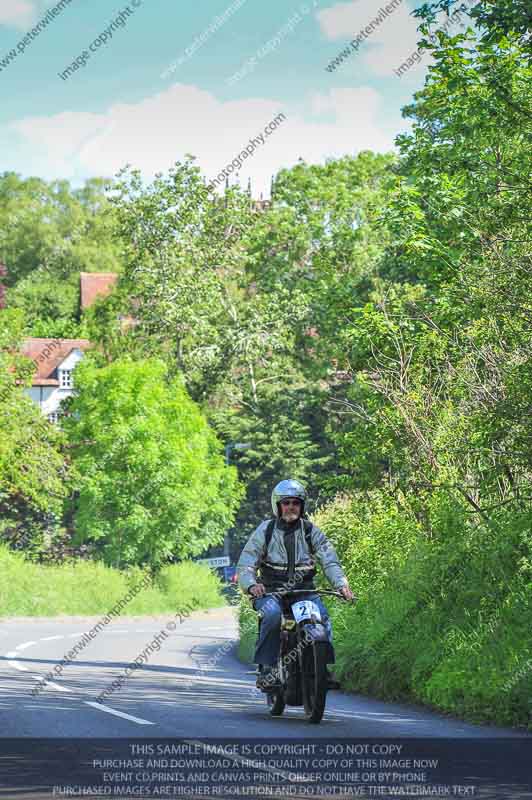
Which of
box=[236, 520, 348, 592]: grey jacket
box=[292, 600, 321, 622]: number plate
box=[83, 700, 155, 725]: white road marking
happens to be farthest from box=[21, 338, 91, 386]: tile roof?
box=[292, 600, 321, 622]: number plate

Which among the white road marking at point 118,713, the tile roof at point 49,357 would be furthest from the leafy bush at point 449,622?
the tile roof at point 49,357

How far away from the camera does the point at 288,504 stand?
13.0 meters

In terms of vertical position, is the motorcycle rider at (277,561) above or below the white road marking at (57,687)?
above

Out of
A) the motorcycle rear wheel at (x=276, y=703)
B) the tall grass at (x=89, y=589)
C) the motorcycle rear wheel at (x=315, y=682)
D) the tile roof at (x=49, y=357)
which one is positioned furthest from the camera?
the tile roof at (x=49, y=357)

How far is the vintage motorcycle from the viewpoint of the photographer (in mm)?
12266

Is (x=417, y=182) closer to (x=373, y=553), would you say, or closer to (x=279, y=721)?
(x=373, y=553)

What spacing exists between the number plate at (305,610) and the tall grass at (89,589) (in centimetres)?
3746

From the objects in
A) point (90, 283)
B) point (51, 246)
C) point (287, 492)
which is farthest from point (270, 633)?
point (51, 246)

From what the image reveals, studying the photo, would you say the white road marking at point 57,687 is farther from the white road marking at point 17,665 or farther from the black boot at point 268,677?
the black boot at point 268,677

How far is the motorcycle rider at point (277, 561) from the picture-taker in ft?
42.0

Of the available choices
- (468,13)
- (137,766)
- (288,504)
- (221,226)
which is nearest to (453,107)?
(468,13)

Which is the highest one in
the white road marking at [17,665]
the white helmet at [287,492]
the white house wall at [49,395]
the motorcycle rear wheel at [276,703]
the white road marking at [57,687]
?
the white house wall at [49,395]

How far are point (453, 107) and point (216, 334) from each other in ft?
129

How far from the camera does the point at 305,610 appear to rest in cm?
1257
